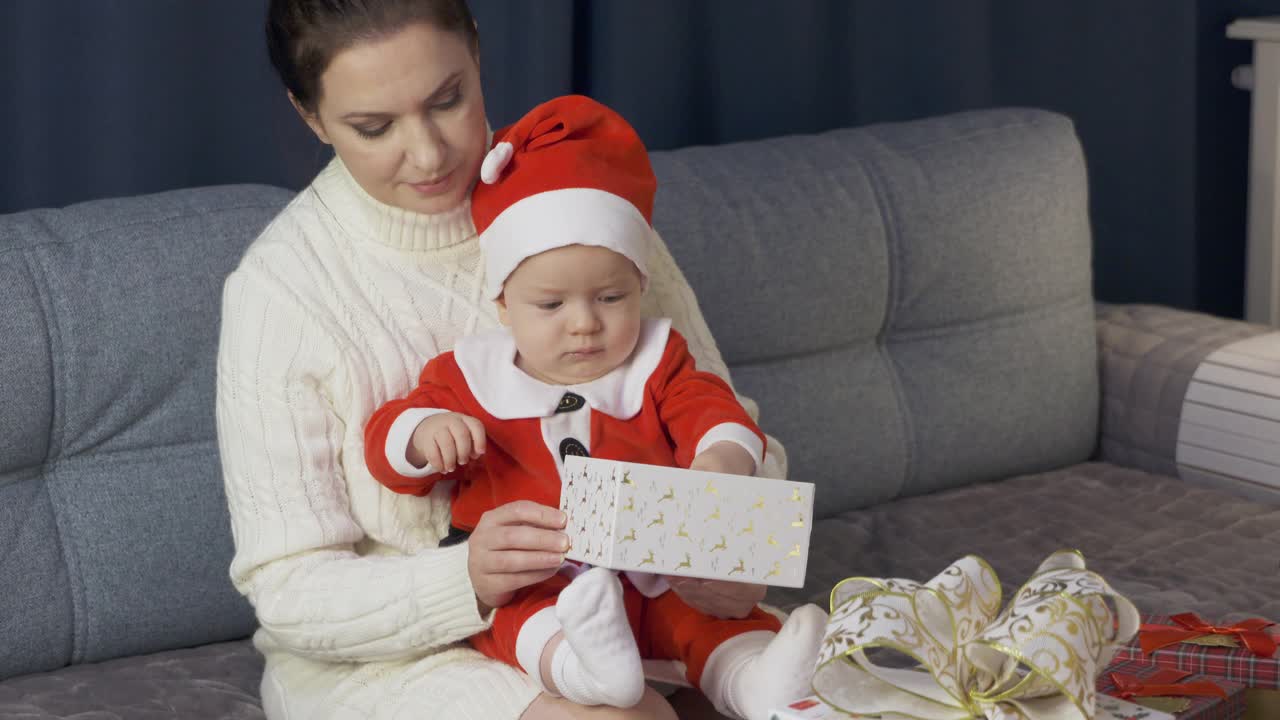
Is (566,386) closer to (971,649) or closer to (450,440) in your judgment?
(450,440)

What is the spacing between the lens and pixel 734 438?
133 centimetres

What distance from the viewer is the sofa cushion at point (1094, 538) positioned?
1904mm

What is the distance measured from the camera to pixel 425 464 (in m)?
1.36

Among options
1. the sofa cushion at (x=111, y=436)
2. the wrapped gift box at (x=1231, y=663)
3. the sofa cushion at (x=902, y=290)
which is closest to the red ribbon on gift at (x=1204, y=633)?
the wrapped gift box at (x=1231, y=663)

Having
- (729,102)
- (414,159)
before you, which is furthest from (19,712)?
Answer: (729,102)

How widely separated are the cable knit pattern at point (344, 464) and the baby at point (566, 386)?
1.9 inches

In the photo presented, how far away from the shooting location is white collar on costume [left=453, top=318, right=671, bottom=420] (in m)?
1.39

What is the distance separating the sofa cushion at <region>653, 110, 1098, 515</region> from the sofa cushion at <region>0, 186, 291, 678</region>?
0.68m

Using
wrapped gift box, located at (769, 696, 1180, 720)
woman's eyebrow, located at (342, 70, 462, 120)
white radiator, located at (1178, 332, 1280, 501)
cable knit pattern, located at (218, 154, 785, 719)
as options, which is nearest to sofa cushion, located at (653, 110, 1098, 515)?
white radiator, located at (1178, 332, 1280, 501)

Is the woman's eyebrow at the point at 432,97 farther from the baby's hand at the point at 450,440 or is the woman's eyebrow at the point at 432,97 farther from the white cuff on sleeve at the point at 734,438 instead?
the white cuff on sleeve at the point at 734,438

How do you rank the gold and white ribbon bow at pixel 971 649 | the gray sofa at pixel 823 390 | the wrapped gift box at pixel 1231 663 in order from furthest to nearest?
the gray sofa at pixel 823 390 < the wrapped gift box at pixel 1231 663 < the gold and white ribbon bow at pixel 971 649

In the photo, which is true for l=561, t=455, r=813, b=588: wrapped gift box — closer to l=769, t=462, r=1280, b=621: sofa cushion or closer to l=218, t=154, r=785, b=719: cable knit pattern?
l=218, t=154, r=785, b=719: cable knit pattern

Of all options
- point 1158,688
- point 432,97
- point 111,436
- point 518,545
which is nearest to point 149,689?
point 111,436

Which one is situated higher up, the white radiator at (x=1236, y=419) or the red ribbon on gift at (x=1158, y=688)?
the red ribbon on gift at (x=1158, y=688)
